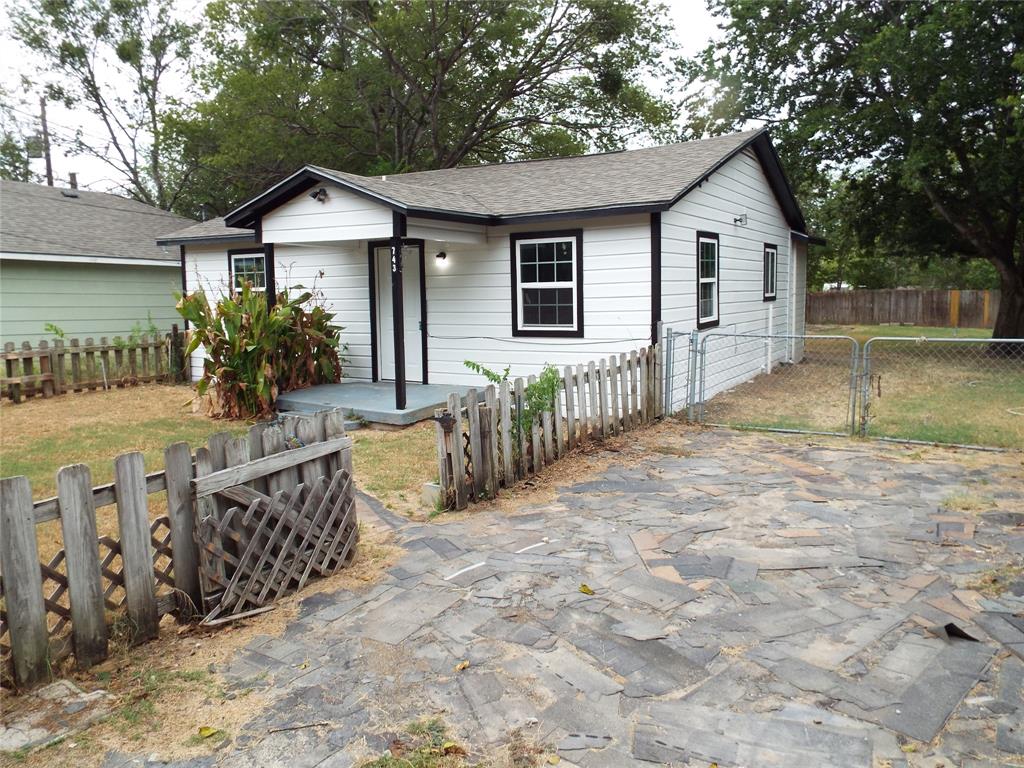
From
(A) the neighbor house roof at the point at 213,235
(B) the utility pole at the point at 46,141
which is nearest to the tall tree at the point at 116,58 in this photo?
(B) the utility pole at the point at 46,141

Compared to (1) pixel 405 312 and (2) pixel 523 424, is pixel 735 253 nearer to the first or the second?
(1) pixel 405 312

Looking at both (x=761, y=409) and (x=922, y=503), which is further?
(x=761, y=409)

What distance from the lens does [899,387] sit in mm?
13086

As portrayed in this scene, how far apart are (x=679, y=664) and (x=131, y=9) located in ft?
108

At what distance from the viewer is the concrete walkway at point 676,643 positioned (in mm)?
2865

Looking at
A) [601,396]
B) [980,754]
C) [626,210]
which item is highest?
[626,210]

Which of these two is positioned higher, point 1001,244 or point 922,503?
point 1001,244

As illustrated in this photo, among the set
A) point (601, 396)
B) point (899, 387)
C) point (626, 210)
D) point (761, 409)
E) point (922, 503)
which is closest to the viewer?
point (922, 503)

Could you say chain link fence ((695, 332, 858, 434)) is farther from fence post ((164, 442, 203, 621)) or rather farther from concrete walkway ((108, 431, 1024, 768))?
fence post ((164, 442, 203, 621))

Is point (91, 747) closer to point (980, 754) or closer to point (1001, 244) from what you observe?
point (980, 754)

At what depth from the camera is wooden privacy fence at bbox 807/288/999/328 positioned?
28.8 metres

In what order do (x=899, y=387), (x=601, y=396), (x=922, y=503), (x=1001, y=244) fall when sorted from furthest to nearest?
(x=1001, y=244)
(x=899, y=387)
(x=601, y=396)
(x=922, y=503)

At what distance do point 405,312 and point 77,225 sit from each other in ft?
34.7

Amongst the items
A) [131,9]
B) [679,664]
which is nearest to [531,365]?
[679,664]
